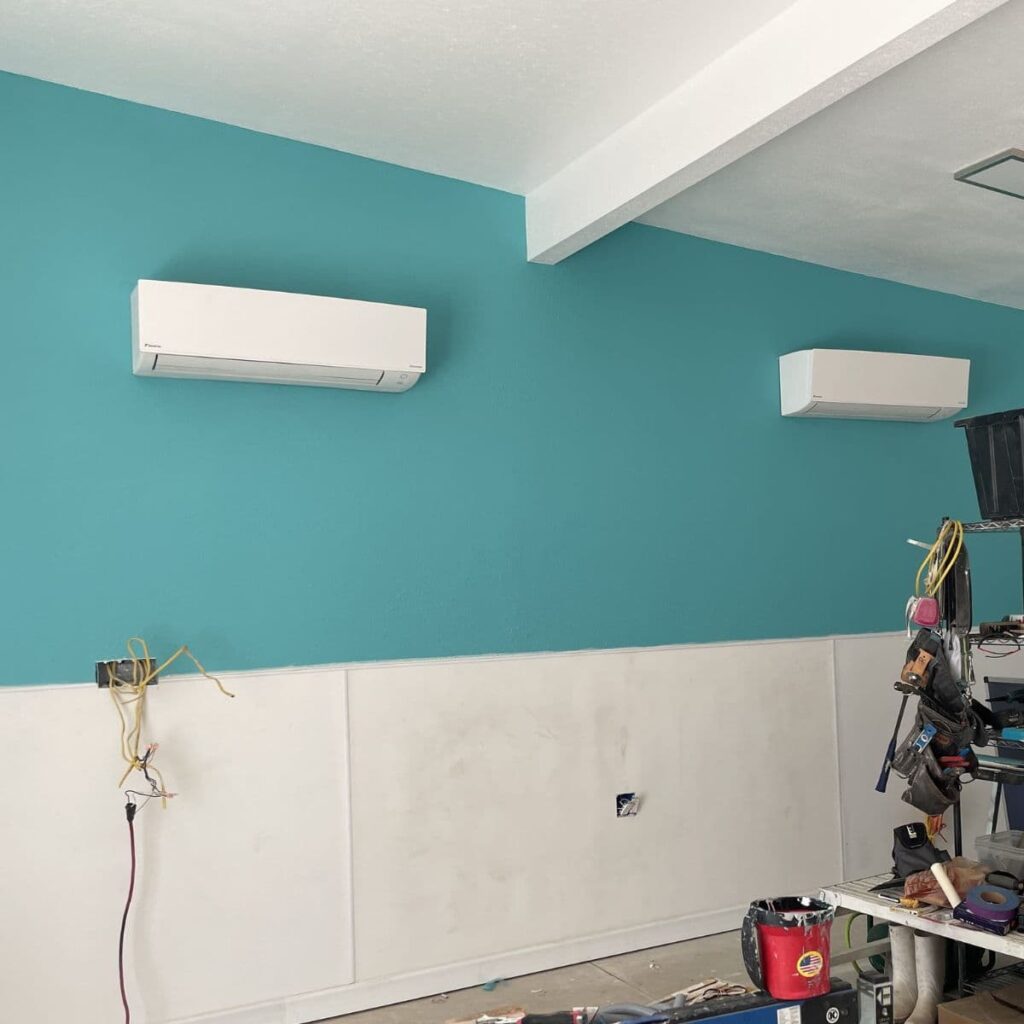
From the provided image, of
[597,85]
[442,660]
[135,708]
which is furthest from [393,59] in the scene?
[135,708]

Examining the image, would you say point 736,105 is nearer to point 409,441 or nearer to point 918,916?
point 409,441

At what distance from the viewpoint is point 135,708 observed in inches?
127

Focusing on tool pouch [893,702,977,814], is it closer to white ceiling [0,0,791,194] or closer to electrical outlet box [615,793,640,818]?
electrical outlet box [615,793,640,818]

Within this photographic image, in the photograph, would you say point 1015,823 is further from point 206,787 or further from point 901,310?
point 206,787

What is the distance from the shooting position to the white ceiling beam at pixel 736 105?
2529 millimetres

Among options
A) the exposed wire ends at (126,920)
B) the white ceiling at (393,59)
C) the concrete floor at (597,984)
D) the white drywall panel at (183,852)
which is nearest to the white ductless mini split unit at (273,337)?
the white ceiling at (393,59)

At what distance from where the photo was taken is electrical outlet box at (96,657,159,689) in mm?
3160

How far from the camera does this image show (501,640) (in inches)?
154

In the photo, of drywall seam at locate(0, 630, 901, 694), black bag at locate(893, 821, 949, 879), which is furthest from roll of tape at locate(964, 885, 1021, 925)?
drywall seam at locate(0, 630, 901, 694)

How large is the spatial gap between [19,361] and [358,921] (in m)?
2.10

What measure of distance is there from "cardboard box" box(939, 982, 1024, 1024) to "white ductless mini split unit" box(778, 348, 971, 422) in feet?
7.92

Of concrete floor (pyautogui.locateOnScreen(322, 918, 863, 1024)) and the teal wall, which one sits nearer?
the teal wall

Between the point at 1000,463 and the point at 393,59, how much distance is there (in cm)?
219

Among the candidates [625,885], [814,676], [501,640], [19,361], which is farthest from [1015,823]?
[19,361]
